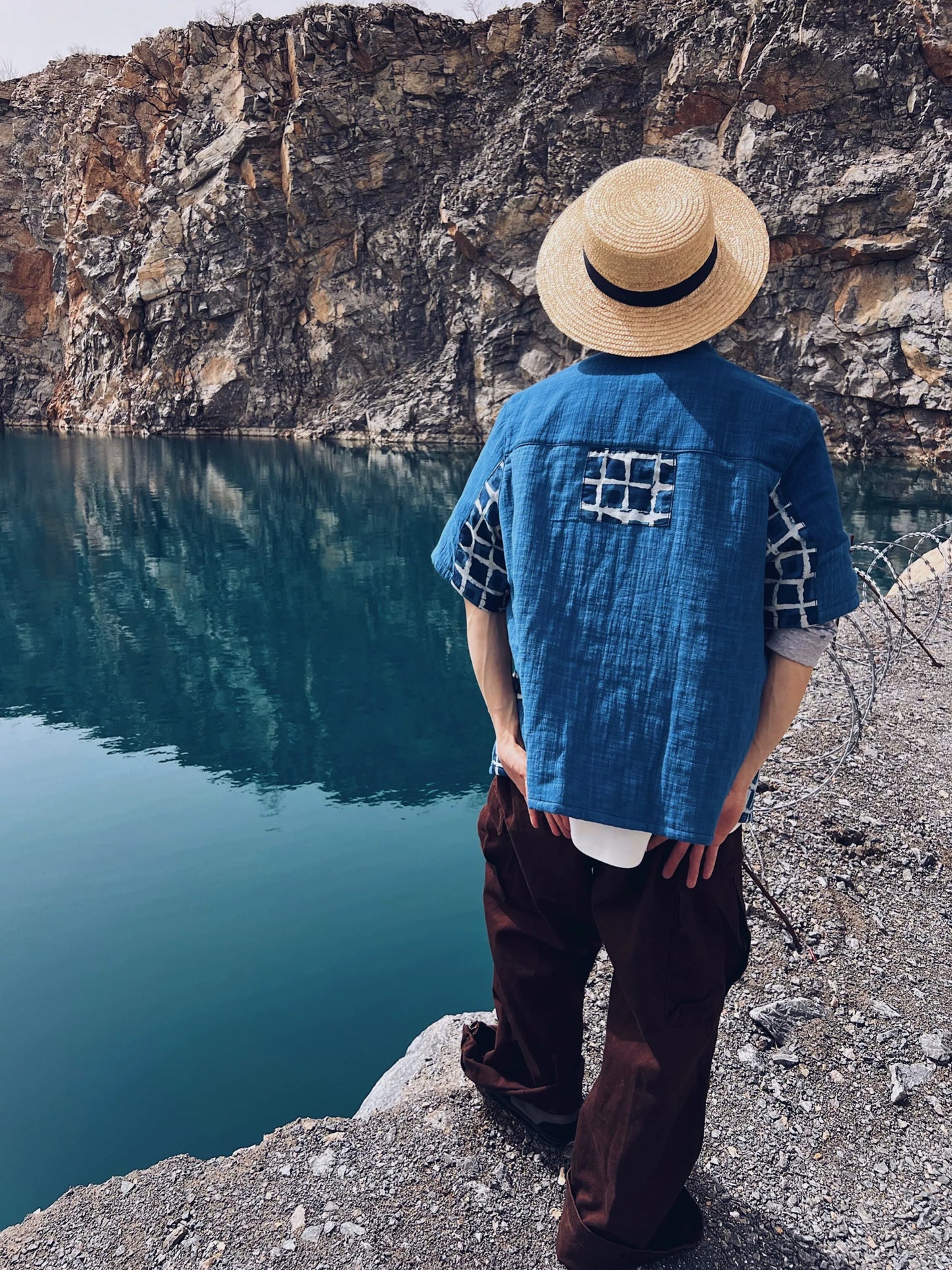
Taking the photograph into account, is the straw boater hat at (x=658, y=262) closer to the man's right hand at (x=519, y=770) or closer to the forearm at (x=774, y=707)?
the forearm at (x=774, y=707)

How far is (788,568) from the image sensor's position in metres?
1.63

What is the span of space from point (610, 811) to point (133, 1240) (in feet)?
6.20

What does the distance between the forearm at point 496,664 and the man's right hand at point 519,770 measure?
14 mm

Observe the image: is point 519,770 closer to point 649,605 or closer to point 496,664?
point 496,664

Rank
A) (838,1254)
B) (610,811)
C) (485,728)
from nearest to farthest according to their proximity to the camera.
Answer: (610,811) → (838,1254) → (485,728)

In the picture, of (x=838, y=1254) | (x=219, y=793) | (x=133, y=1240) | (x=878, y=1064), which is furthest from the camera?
(x=219, y=793)

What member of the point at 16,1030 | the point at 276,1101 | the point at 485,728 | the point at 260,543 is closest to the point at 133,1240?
the point at 276,1101

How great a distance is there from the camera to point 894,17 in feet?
90.6

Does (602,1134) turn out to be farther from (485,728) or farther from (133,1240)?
(485,728)

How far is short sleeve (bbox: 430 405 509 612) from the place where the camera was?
6.07 ft

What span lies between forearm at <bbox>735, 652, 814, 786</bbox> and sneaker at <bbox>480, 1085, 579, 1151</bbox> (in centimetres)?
125

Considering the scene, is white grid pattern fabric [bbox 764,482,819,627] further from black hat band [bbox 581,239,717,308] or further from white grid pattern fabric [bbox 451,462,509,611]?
white grid pattern fabric [bbox 451,462,509,611]

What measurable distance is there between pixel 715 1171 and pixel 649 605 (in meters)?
1.77

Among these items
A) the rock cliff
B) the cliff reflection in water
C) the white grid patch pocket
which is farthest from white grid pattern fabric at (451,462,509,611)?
the rock cliff
